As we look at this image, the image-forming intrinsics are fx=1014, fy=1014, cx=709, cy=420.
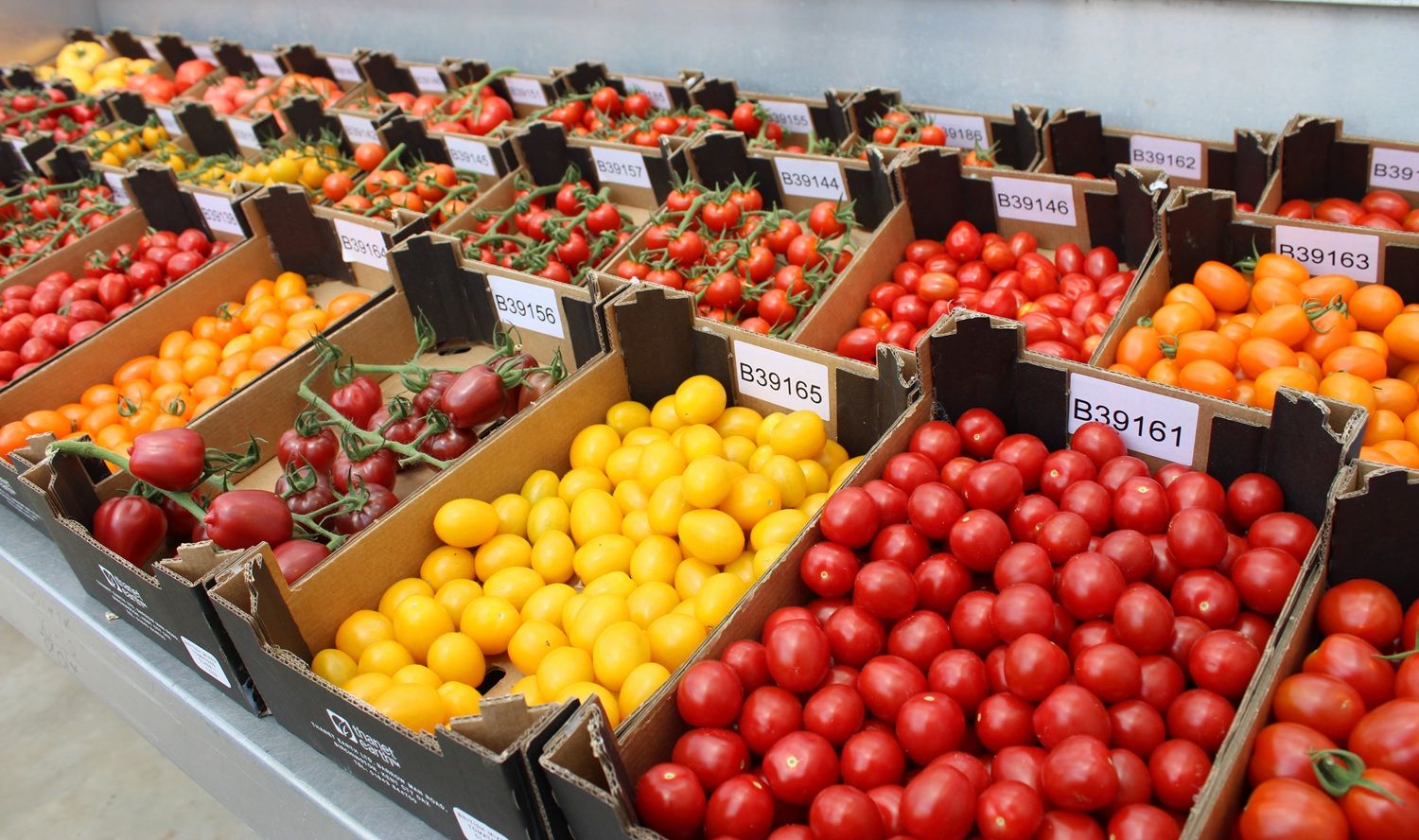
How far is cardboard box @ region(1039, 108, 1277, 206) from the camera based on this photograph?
2498 mm

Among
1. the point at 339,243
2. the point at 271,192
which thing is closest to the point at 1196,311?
the point at 339,243

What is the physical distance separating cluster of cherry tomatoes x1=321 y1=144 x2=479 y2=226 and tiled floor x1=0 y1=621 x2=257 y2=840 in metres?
1.85

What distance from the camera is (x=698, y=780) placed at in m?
1.29

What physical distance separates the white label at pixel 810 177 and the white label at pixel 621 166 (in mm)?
444

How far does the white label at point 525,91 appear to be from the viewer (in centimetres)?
381

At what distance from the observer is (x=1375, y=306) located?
6.50ft

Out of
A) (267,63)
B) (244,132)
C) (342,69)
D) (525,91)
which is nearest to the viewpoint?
(525,91)

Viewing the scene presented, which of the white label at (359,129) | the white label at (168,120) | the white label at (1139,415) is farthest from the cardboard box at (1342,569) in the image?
the white label at (168,120)

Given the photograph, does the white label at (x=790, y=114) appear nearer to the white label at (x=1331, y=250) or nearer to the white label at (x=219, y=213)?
the white label at (x=1331, y=250)

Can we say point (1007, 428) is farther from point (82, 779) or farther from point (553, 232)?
point (82, 779)

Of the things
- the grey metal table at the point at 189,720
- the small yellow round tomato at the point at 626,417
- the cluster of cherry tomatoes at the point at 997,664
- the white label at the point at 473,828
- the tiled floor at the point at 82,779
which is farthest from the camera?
the tiled floor at the point at 82,779

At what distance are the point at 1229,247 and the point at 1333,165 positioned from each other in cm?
51

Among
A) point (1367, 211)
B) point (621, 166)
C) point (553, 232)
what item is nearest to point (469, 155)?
point (621, 166)

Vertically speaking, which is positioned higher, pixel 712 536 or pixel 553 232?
pixel 553 232
